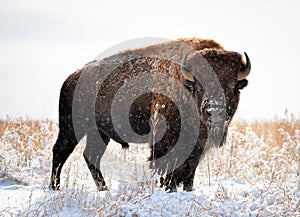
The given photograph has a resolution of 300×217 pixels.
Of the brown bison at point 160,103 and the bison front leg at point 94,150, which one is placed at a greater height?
the brown bison at point 160,103

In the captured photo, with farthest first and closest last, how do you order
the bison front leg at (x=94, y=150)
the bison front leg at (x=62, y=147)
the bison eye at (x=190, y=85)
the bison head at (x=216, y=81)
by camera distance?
the bison front leg at (x=94, y=150)
the bison front leg at (x=62, y=147)
the bison eye at (x=190, y=85)
the bison head at (x=216, y=81)

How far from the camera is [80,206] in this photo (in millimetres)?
4184

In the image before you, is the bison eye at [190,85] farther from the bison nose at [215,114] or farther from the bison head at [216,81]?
the bison nose at [215,114]

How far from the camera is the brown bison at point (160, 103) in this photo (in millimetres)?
5711

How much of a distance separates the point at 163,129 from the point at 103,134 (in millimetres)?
1526

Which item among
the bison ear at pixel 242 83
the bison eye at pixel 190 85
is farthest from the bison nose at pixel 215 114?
the bison ear at pixel 242 83

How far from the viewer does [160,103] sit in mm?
6098

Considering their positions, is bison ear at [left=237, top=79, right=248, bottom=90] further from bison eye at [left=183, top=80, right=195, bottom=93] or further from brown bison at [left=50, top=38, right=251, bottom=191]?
bison eye at [left=183, top=80, right=195, bottom=93]

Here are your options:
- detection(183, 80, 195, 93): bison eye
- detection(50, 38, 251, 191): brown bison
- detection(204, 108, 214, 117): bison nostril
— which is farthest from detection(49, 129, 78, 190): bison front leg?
detection(204, 108, 214, 117): bison nostril

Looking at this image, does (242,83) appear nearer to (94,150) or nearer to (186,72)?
(186,72)

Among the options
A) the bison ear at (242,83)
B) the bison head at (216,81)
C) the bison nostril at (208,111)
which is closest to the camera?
the bison nostril at (208,111)

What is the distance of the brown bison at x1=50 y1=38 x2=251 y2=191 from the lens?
571 centimetres

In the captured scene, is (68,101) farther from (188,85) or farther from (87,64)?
(188,85)

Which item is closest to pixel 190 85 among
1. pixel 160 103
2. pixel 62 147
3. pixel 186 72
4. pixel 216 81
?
pixel 186 72
